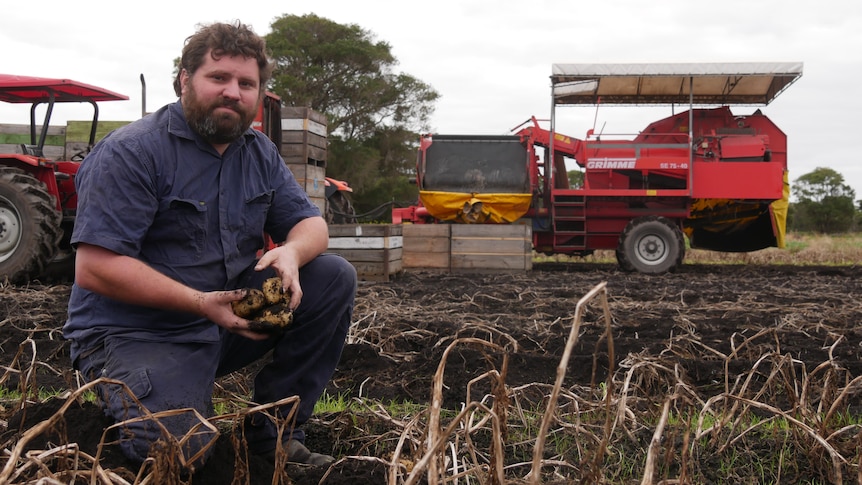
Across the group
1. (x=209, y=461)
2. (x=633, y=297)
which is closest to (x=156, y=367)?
(x=209, y=461)

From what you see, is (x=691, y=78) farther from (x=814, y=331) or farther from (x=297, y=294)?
(x=297, y=294)

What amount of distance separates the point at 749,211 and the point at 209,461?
9835 mm

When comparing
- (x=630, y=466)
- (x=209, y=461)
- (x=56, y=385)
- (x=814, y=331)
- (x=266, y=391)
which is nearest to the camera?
(x=209, y=461)

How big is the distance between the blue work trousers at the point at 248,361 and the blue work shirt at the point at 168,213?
6 centimetres

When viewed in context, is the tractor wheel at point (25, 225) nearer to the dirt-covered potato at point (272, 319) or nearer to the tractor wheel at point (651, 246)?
the dirt-covered potato at point (272, 319)

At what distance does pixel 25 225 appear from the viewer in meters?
6.50

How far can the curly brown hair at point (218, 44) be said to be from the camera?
2453 millimetres

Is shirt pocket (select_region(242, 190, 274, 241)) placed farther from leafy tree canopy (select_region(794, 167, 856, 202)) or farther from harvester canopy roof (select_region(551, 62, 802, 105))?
leafy tree canopy (select_region(794, 167, 856, 202))

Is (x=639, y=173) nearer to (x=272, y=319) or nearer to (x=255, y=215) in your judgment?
(x=255, y=215)

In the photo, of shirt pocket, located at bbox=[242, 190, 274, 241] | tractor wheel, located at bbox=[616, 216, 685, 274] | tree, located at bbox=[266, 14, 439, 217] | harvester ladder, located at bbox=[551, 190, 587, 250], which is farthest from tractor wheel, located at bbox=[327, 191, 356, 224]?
tree, located at bbox=[266, 14, 439, 217]

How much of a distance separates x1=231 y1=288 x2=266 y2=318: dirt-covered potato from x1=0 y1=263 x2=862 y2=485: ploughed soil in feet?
1.29

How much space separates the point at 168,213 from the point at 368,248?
5.85m

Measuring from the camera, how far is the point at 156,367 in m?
2.16

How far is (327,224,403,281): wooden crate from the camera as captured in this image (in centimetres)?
817
